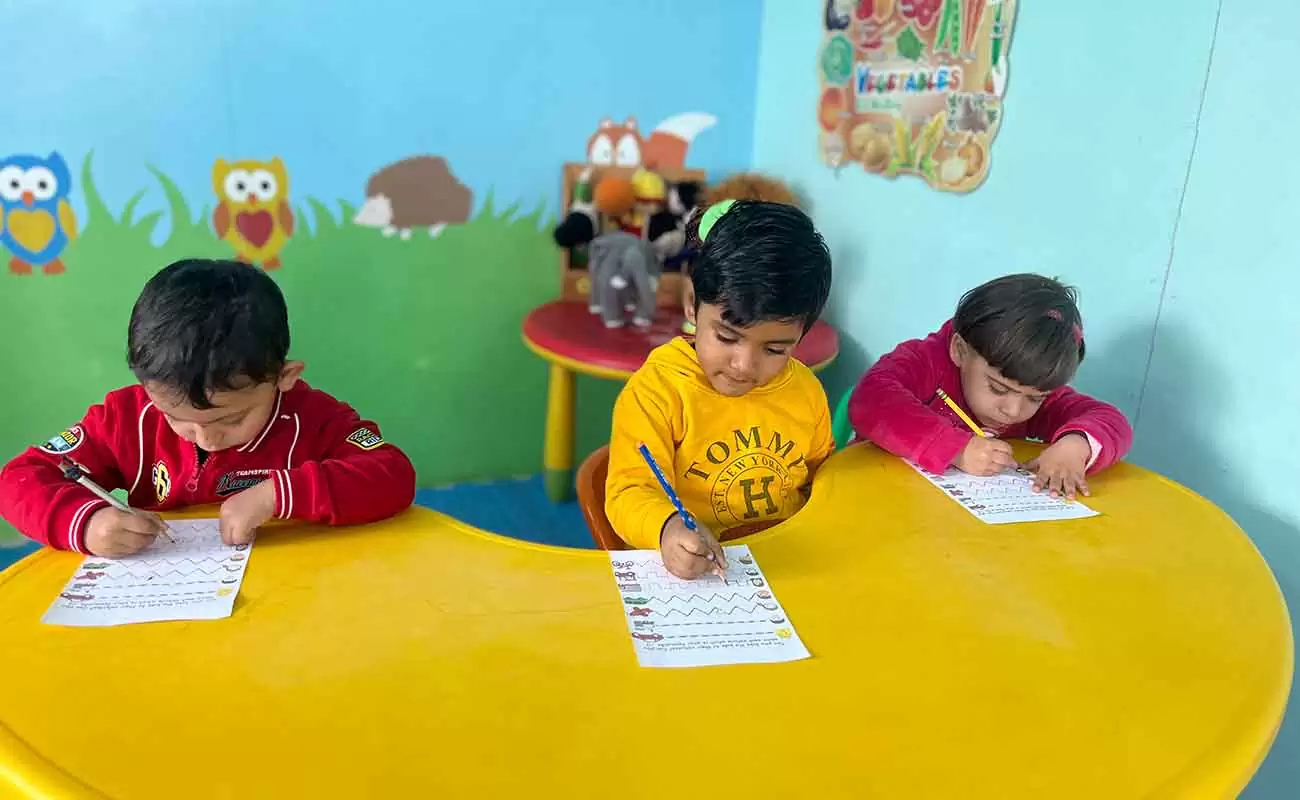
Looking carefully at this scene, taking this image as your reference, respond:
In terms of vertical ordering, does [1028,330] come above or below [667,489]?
above

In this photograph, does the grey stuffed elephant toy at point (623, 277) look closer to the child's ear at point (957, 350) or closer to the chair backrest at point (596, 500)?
the chair backrest at point (596, 500)

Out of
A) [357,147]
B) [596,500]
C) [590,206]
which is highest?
[357,147]

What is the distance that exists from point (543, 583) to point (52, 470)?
1.74 ft

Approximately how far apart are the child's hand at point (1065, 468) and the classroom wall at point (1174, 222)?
264mm

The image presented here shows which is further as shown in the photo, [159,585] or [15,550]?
[15,550]

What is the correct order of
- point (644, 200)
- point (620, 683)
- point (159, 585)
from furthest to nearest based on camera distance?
1. point (644, 200)
2. point (159, 585)
3. point (620, 683)

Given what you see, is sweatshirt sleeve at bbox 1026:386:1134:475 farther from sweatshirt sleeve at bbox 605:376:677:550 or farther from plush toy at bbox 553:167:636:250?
plush toy at bbox 553:167:636:250

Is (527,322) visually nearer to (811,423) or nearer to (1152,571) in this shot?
(811,423)

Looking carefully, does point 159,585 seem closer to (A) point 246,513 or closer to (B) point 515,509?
(A) point 246,513

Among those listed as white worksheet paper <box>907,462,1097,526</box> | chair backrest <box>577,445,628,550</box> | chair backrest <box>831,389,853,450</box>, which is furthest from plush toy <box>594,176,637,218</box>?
white worksheet paper <box>907,462,1097,526</box>

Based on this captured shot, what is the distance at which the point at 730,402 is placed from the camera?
46.8 inches

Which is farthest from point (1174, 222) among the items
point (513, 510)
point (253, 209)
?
point (253, 209)

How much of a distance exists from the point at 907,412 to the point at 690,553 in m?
0.50

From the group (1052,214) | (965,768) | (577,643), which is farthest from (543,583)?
(1052,214)
